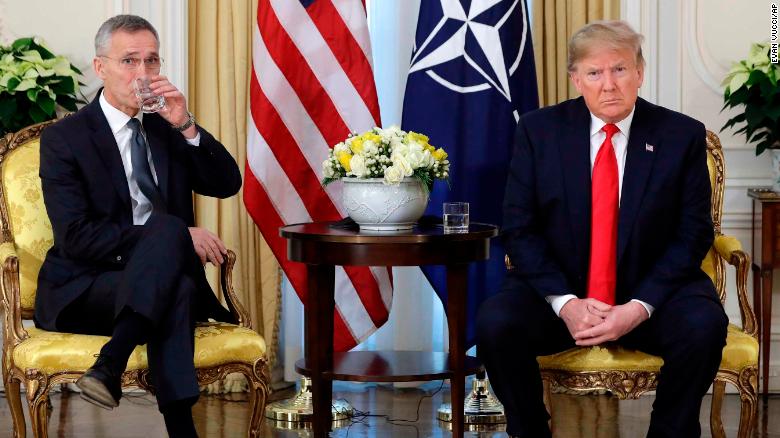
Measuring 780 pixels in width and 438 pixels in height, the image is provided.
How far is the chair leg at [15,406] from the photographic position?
3479mm

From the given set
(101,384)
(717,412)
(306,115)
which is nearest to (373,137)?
(306,115)

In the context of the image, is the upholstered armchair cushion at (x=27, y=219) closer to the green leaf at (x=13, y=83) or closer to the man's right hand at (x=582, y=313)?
the green leaf at (x=13, y=83)

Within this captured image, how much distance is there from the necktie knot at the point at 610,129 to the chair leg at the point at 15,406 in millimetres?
2060

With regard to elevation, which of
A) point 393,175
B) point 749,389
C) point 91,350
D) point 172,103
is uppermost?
point 172,103

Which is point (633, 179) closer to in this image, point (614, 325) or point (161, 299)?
point (614, 325)

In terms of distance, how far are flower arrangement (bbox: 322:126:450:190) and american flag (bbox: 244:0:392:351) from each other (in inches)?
22.5

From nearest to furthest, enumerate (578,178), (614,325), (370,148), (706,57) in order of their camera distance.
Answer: (614,325) → (578,178) → (370,148) → (706,57)

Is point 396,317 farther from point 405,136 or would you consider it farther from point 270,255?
point 405,136

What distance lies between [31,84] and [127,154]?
1.05m

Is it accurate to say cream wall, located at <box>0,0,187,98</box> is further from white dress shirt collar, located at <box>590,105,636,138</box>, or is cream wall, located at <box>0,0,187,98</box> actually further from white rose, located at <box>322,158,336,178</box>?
white dress shirt collar, located at <box>590,105,636,138</box>

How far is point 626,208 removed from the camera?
3.38 m

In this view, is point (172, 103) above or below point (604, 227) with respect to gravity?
above

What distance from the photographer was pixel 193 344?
10.8 feet

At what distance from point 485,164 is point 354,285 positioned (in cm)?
72
